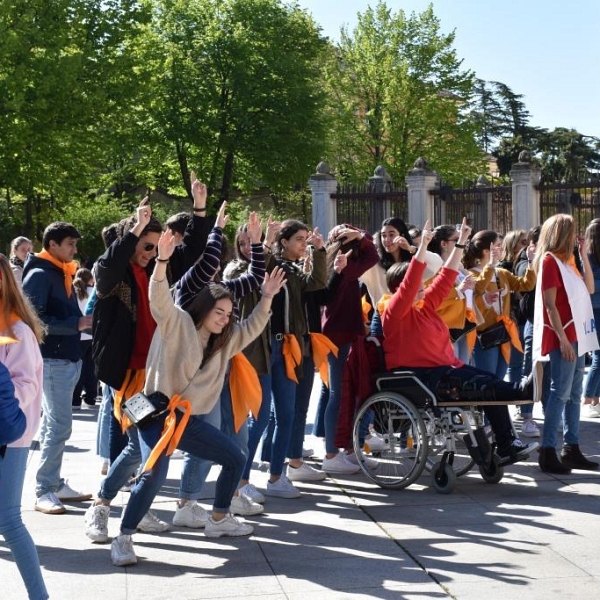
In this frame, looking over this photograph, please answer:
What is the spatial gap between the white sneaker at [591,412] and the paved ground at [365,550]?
3.10 meters

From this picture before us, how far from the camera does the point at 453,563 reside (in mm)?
5934

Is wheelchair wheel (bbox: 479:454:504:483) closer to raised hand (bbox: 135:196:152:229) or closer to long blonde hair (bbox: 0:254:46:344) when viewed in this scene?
raised hand (bbox: 135:196:152:229)

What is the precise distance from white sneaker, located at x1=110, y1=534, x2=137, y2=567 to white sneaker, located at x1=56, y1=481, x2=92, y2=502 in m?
1.79

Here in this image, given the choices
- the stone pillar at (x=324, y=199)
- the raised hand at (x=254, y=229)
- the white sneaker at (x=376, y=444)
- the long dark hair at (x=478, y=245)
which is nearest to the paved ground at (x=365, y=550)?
the white sneaker at (x=376, y=444)

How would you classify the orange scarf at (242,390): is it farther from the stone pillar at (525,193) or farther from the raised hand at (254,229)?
the stone pillar at (525,193)

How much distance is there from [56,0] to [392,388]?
1048 inches

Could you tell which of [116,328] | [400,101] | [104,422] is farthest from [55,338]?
[400,101]

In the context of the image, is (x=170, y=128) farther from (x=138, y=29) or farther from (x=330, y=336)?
(x=330, y=336)

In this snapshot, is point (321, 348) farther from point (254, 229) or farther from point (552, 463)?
point (552, 463)

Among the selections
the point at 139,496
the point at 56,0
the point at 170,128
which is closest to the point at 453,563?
the point at 139,496

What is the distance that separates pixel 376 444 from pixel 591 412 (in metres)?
3.87

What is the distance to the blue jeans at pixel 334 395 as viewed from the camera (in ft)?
28.1

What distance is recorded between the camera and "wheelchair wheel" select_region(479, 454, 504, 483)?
7992mm

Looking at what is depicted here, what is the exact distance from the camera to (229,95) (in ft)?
140
